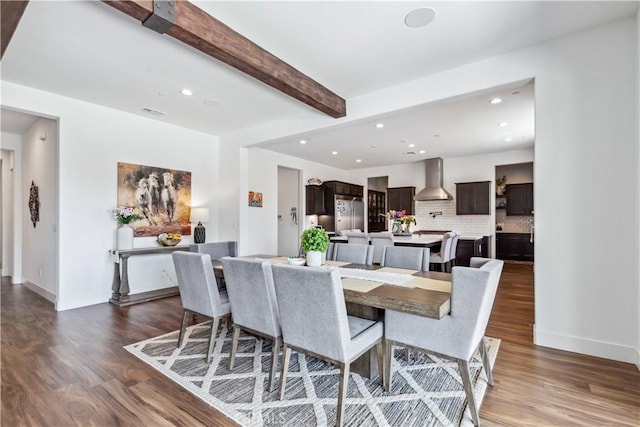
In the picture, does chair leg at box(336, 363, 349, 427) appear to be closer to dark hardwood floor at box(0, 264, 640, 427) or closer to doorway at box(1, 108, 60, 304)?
dark hardwood floor at box(0, 264, 640, 427)

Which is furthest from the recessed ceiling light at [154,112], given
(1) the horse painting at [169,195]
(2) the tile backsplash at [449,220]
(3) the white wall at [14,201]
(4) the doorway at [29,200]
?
(2) the tile backsplash at [449,220]

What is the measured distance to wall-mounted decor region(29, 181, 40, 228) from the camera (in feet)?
16.3

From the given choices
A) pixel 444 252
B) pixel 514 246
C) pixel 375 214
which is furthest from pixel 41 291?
pixel 514 246

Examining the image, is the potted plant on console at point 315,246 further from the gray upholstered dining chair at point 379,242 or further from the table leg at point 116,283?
the table leg at point 116,283

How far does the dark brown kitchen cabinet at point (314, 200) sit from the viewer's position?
8.10 metres

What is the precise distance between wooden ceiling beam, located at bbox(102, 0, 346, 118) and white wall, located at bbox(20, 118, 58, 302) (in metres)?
3.10

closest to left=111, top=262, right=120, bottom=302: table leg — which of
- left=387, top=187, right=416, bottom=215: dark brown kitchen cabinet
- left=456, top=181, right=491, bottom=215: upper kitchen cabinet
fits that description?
left=387, top=187, right=416, bottom=215: dark brown kitchen cabinet

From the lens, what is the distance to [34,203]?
16.7ft

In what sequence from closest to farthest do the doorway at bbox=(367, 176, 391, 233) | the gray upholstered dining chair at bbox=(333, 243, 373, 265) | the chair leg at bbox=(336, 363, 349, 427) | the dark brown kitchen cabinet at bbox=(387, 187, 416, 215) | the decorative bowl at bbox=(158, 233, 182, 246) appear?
the chair leg at bbox=(336, 363, 349, 427) → the gray upholstered dining chair at bbox=(333, 243, 373, 265) → the decorative bowl at bbox=(158, 233, 182, 246) → the dark brown kitchen cabinet at bbox=(387, 187, 416, 215) → the doorway at bbox=(367, 176, 391, 233)

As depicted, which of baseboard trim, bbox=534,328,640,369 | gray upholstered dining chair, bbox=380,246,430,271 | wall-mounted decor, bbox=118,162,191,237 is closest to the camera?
baseboard trim, bbox=534,328,640,369

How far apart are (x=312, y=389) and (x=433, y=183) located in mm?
6925

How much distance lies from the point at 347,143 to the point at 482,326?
4.95 m

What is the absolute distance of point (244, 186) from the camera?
5672 millimetres

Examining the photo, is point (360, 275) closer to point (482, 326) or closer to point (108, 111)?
point (482, 326)
